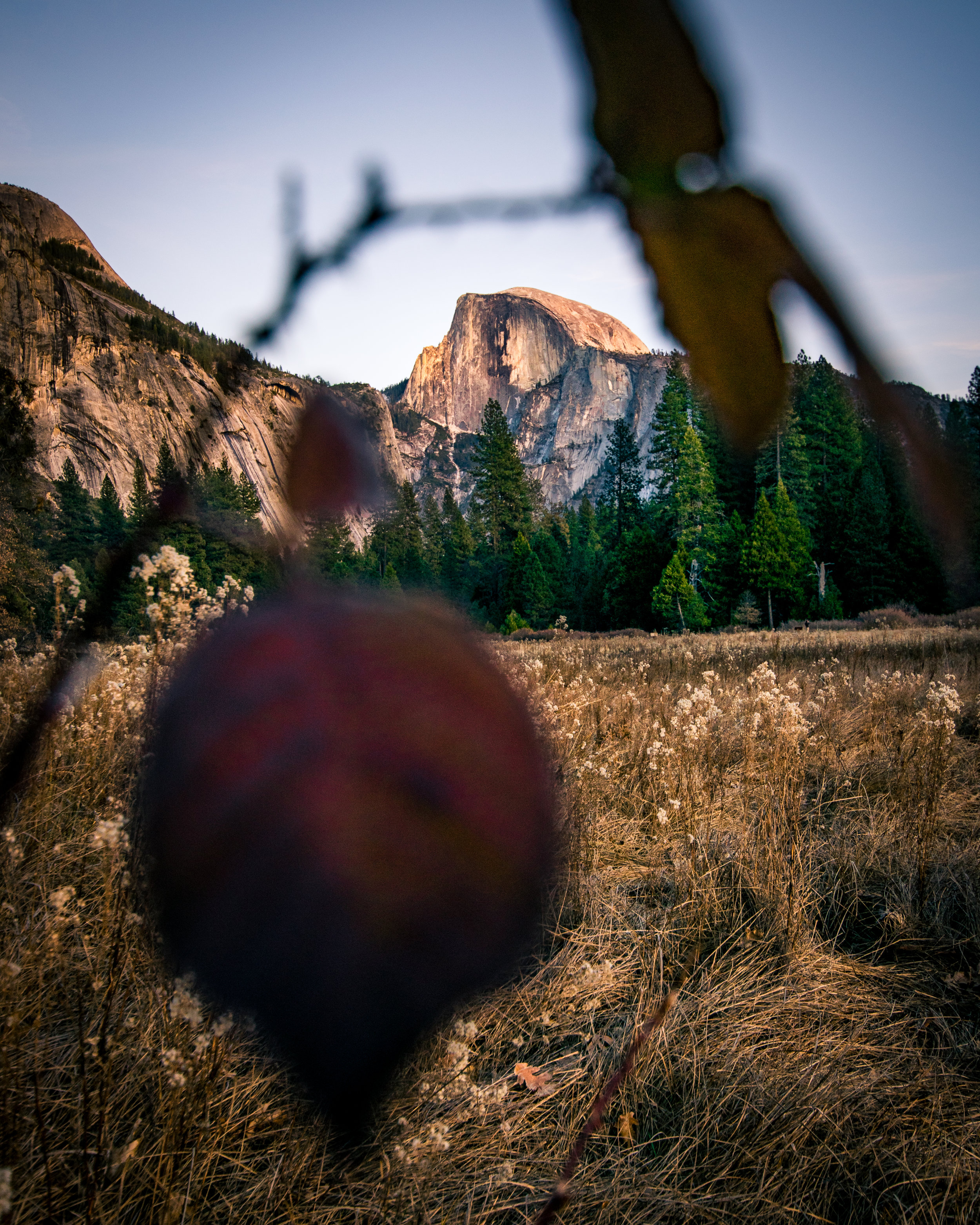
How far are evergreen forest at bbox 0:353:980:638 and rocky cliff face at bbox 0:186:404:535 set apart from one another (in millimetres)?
29

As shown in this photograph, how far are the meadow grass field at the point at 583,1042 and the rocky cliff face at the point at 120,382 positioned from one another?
21 cm

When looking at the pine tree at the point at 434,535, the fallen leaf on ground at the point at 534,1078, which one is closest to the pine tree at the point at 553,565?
the pine tree at the point at 434,535

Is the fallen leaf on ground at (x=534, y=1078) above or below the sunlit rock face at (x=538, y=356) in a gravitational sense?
below

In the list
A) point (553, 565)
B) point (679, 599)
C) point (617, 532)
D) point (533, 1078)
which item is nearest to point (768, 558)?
point (679, 599)

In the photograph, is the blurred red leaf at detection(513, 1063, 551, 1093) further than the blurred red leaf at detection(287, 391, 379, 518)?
Yes

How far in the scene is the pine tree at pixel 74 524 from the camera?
68cm

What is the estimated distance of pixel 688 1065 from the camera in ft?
5.18

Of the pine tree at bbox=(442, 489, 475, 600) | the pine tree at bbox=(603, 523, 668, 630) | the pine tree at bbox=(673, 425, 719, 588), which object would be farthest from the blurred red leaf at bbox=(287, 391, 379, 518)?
the pine tree at bbox=(442, 489, 475, 600)

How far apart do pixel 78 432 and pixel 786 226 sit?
3.77ft

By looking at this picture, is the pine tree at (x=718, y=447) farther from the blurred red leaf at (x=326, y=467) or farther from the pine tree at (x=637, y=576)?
the pine tree at (x=637, y=576)

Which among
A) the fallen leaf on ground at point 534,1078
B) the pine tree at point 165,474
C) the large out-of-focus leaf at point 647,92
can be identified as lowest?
the fallen leaf on ground at point 534,1078

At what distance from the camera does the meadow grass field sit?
3.79 feet

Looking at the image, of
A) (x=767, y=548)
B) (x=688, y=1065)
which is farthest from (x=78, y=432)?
(x=767, y=548)

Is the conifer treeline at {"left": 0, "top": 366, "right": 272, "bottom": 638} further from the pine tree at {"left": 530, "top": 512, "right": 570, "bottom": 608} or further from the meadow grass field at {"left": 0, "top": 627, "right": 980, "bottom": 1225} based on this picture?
the pine tree at {"left": 530, "top": 512, "right": 570, "bottom": 608}
